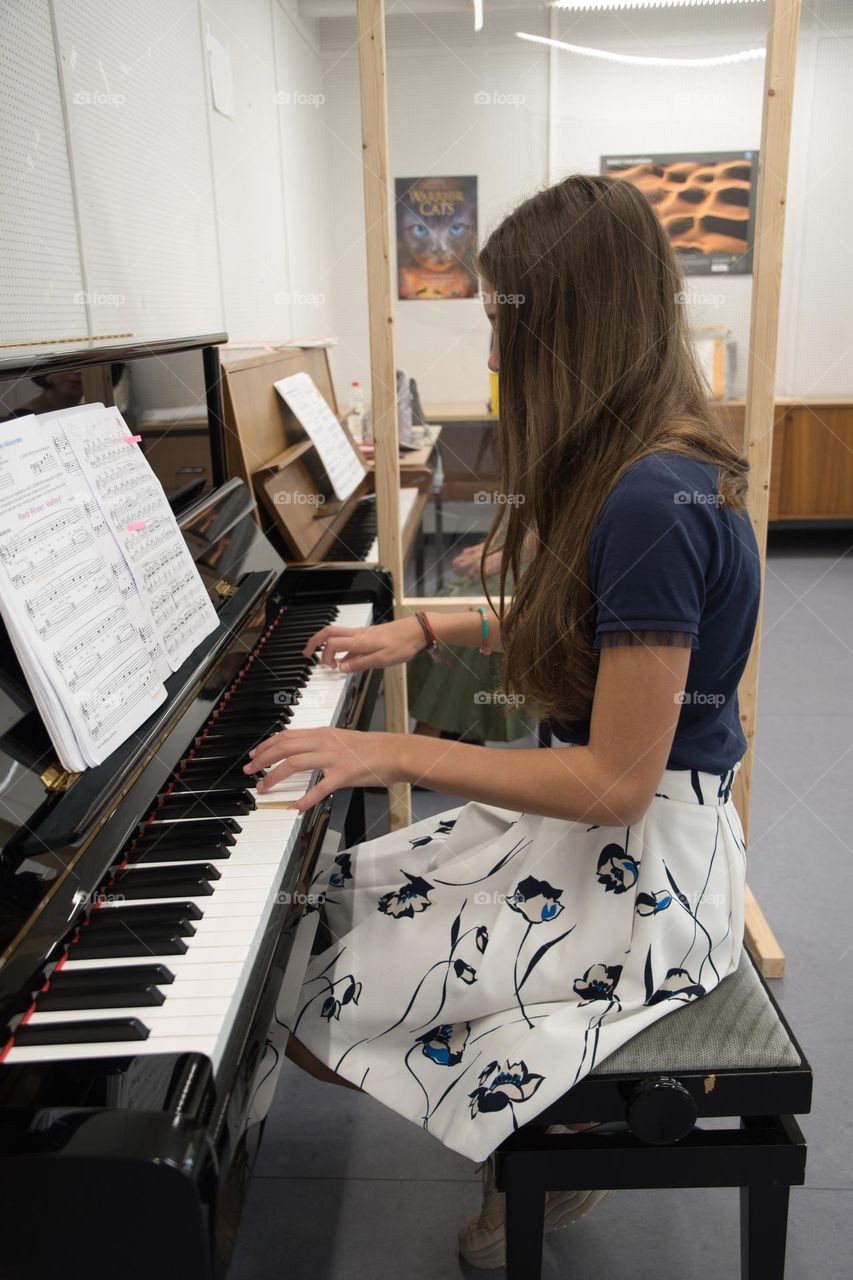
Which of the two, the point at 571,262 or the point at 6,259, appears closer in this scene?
the point at 571,262

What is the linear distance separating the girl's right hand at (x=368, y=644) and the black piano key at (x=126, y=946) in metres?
0.75

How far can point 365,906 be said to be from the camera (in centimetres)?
135

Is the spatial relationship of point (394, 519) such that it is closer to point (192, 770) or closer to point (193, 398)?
point (193, 398)

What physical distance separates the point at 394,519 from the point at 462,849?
3.08 ft

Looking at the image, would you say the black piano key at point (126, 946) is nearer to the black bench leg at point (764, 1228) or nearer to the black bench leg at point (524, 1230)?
the black bench leg at point (524, 1230)

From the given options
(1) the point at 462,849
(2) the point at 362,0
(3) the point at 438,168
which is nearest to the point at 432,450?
(3) the point at 438,168

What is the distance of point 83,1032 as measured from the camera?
79 centimetres

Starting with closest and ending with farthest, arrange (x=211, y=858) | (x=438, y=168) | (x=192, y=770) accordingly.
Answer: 1. (x=211, y=858)
2. (x=192, y=770)
3. (x=438, y=168)

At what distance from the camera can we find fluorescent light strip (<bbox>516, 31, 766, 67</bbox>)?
1.97 meters

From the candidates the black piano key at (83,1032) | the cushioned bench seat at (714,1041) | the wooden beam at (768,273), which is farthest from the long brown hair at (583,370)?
the wooden beam at (768,273)
